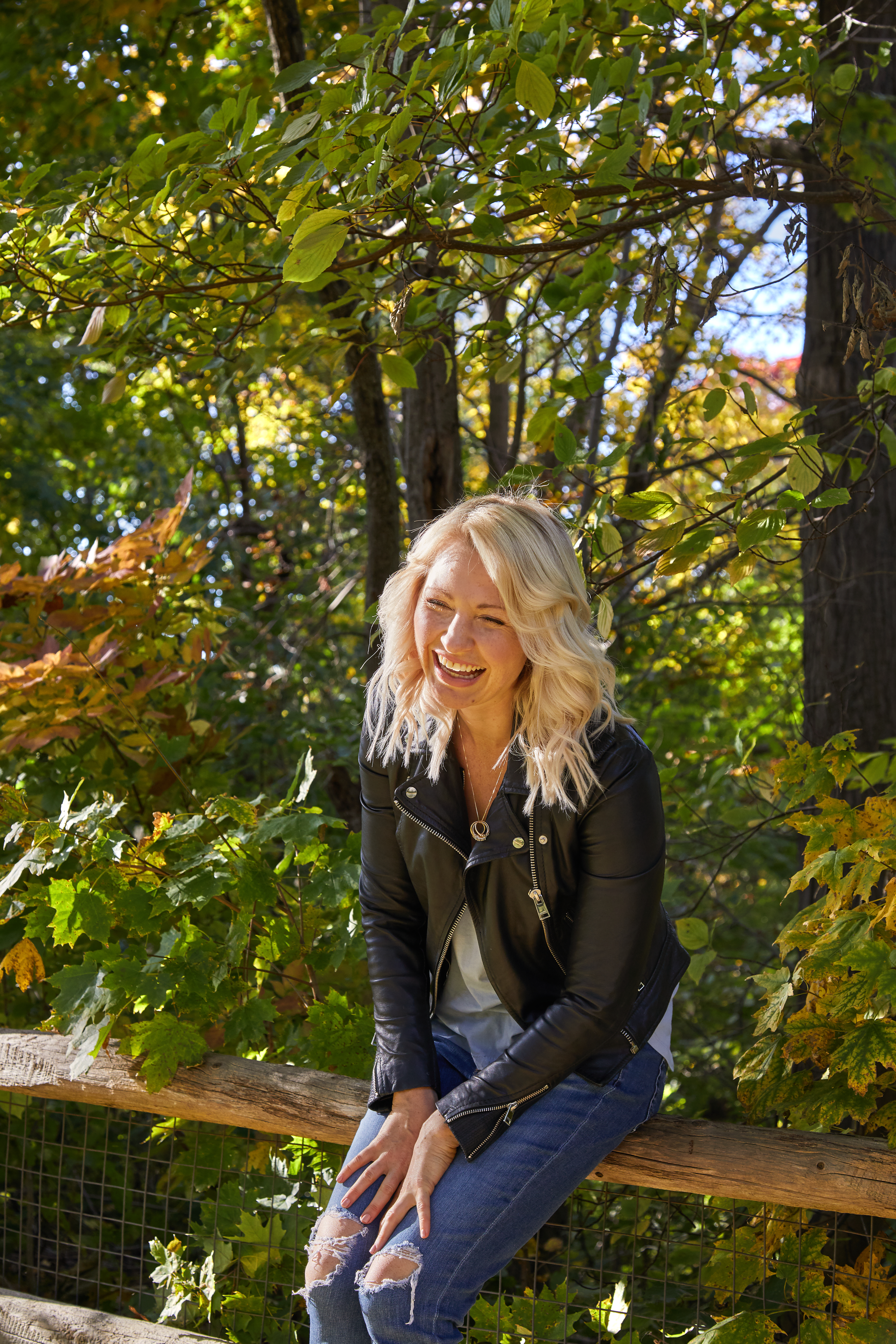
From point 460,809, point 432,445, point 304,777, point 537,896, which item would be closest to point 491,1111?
point 537,896

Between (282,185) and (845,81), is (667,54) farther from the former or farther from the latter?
(282,185)

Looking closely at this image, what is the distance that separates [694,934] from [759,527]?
1005 mm

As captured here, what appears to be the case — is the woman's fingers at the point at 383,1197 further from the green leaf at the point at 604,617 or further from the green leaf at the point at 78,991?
the green leaf at the point at 604,617

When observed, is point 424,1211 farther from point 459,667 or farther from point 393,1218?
point 459,667


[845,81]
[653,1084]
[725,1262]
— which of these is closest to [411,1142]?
[653,1084]

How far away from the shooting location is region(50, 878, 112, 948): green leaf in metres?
2.24

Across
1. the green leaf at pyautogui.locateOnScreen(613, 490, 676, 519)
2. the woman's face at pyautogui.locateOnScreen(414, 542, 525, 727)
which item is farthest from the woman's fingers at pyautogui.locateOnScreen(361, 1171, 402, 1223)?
the green leaf at pyautogui.locateOnScreen(613, 490, 676, 519)

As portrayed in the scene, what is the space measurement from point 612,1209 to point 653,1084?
1.04m

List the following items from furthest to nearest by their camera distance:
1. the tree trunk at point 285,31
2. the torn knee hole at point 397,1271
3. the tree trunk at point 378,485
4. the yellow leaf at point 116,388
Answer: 1. the tree trunk at point 378,485
2. the tree trunk at point 285,31
3. the yellow leaf at point 116,388
4. the torn knee hole at point 397,1271

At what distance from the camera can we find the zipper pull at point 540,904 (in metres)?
1.87

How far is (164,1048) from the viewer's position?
2137 mm

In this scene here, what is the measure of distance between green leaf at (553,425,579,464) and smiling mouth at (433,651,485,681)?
0.60m

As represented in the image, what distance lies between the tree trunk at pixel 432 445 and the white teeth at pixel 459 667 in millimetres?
1458

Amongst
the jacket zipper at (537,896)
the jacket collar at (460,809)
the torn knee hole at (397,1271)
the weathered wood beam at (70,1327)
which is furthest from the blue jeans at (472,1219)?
the weathered wood beam at (70,1327)
